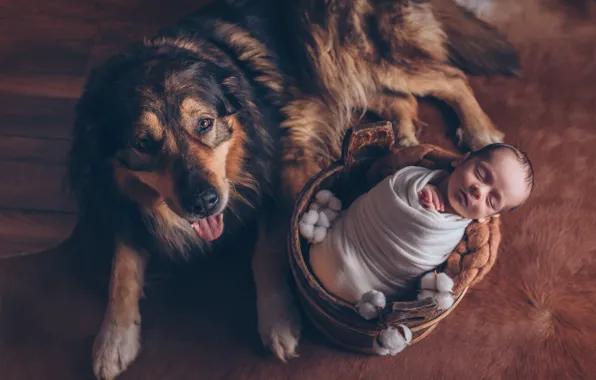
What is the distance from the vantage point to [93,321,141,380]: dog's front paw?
1404mm

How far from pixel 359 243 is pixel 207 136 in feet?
1.36

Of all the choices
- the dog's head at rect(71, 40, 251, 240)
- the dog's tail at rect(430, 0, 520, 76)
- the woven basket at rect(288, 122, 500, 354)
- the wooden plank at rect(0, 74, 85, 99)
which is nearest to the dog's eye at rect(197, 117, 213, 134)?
the dog's head at rect(71, 40, 251, 240)

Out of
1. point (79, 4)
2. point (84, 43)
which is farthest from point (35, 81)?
point (79, 4)

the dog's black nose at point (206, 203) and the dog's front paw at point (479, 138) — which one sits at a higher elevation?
the dog's black nose at point (206, 203)

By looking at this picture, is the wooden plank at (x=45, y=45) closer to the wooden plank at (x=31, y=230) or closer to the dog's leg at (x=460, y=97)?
the wooden plank at (x=31, y=230)

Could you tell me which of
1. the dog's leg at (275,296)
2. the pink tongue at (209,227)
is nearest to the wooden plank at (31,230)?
the pink tongue at (209,227)

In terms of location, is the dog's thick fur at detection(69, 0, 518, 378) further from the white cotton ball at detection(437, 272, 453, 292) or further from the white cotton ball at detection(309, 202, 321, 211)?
the white cotton ball at detection(437, 272, 453, 292)

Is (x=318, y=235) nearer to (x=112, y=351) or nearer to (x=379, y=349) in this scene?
(x=379, y=349)

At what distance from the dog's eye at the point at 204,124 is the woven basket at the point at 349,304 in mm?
261

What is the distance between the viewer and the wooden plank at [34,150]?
170cm

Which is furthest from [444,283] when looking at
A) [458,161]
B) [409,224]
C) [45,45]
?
[45,45]

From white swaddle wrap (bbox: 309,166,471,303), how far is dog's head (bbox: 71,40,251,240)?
29 centimetres

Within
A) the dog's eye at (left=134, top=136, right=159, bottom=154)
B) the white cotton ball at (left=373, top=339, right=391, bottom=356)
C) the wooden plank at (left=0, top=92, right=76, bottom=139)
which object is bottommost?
the white cotton ball at (left=373, top=339, right=391, bottom=356)

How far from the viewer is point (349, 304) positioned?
1.24 metres
